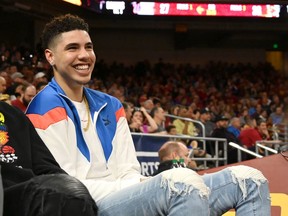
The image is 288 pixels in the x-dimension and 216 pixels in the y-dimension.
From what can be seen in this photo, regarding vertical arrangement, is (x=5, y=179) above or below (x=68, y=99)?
below

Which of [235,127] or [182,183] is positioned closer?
[182,183]

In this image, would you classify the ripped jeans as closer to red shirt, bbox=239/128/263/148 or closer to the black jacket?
the black jacket

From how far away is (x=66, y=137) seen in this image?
99.9 inches

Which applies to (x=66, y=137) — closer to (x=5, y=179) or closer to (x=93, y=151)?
(x=93, y=151)

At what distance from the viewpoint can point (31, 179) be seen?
1.76 m

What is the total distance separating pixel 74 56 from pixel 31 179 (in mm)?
995

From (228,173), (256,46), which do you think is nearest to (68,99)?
(228,173)

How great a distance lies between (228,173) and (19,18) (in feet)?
50.5

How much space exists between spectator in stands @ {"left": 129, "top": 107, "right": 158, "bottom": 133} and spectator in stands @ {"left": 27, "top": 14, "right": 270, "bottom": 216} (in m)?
5.21

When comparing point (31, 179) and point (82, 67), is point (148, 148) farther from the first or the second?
point (31, 179)

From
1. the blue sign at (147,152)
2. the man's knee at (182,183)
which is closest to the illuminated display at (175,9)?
the blue sign at (147,152)

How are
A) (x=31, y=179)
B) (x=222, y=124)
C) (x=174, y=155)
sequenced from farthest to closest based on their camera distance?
1. (x=222, y=124)
2. (x=174, y=155)
3. (x=31, y=179)

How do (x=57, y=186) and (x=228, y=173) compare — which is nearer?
(x=57, y=186)

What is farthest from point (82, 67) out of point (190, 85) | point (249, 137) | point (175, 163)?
point (190, 85)
